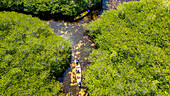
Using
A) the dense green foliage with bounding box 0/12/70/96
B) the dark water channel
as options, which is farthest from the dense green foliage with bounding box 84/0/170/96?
the dense green foliage with bounding box 0/12/70/96

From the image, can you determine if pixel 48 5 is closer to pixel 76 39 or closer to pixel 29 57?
pixel 76 39

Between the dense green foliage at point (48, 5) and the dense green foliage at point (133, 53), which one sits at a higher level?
the dense green foliage at point (48, 5)

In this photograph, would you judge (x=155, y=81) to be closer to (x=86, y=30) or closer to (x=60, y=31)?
(x=86, y=30)

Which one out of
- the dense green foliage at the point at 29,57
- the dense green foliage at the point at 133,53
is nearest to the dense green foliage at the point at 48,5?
the dense green foliage at the point at 29,57

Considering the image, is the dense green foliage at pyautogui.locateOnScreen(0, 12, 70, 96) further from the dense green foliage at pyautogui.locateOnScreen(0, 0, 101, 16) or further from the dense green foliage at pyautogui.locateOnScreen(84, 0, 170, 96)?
the dense green foliage at pyautogui.locateOnScreen(84, 0, 170, 96)

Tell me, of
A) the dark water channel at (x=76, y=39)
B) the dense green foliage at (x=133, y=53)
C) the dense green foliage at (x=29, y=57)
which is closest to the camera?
the dense green foliage at (x=133, y=53)

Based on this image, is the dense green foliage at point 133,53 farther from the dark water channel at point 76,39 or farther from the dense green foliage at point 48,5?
the dense green foliage at point 48,5
